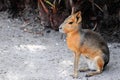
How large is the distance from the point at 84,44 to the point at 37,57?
92 cm


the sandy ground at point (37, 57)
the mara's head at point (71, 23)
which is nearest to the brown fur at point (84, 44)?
the mara's head at point (71, 23)

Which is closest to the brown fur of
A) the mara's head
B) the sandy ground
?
the mara's head

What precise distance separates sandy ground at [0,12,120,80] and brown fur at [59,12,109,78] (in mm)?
185

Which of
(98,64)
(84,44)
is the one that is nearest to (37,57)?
(84,44)

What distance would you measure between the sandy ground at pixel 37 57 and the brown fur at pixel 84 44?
0.19 meters

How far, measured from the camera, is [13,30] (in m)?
6.86

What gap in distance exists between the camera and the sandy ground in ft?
17.5

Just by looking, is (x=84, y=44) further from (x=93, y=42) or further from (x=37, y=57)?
(x=37, y=57)

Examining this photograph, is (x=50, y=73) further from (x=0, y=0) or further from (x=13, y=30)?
(x=0, y=0)

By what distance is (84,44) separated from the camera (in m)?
5.26

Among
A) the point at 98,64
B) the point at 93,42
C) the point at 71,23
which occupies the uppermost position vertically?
the point at 71,23

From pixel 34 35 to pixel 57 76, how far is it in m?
1.54

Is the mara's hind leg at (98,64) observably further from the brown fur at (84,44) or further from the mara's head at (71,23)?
the mara's head at (71,23)

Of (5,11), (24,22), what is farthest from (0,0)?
(24,22)
